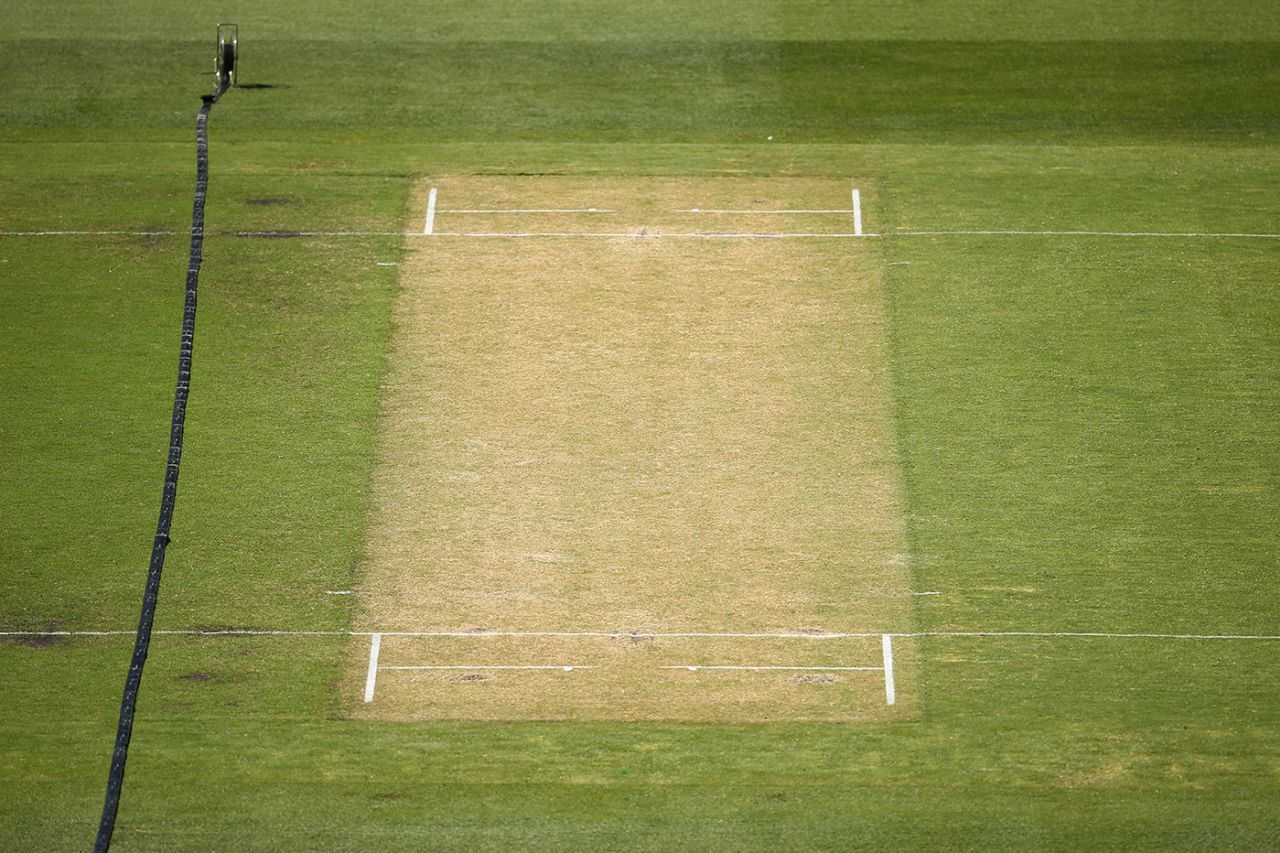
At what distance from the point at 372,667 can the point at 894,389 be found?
777 centimetres

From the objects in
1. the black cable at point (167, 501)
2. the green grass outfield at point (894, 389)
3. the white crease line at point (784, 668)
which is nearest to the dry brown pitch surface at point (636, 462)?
the white crease line at point (784, 668)

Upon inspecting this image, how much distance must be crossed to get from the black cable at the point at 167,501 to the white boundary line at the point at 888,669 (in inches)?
305

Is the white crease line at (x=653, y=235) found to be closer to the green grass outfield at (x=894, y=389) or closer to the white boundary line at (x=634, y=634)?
the green grass outfield at (x=894, y=389)

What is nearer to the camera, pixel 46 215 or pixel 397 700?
pixel 397 700

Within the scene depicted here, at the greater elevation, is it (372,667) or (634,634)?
(634,634)

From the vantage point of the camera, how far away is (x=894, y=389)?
76.6ft

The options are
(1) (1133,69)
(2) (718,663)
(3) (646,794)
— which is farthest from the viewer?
(1) (1133,69)

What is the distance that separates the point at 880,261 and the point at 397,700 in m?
10.00

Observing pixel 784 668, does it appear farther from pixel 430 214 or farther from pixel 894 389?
pixel 430 214

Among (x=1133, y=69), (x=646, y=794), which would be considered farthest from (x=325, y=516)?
(x=1133, y=69)

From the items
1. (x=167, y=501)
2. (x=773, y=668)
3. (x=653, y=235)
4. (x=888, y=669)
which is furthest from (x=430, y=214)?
(x=888, y=669)

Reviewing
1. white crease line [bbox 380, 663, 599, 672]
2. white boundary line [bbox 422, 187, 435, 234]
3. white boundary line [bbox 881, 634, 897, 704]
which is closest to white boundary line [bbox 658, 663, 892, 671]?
white boundary line [bbox 881, 634, 897, 704]

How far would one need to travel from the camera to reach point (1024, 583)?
20562 mm

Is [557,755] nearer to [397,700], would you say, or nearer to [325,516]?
[397,700]
